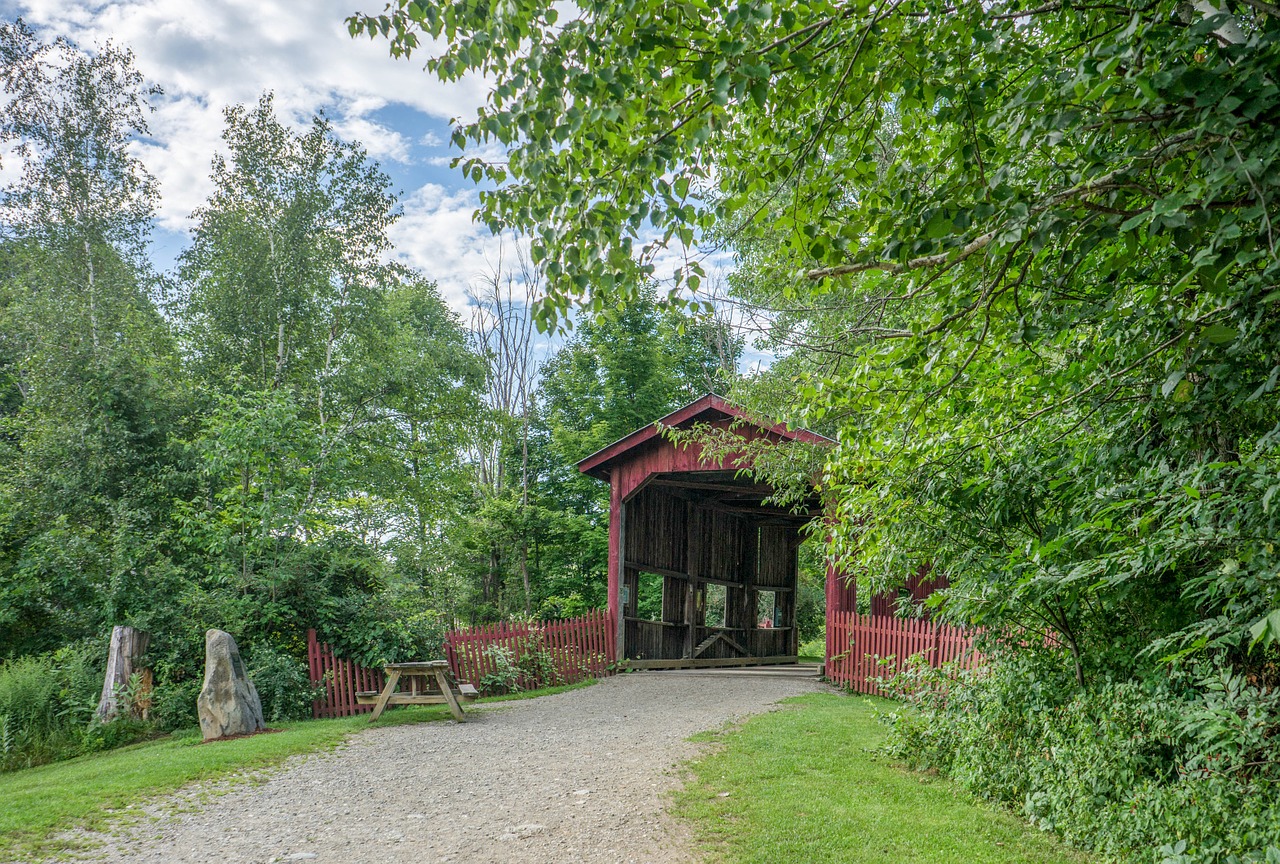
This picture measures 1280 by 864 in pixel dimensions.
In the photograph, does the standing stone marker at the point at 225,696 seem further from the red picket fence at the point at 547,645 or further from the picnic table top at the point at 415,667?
the red picket fence at the point at 547,645

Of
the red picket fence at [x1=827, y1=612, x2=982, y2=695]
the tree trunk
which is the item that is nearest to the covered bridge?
the red picket fence at [x1=827, y1=612, x2=982, y2=695]

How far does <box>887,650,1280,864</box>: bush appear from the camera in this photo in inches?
153

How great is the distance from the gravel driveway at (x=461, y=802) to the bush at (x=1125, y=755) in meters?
2.37

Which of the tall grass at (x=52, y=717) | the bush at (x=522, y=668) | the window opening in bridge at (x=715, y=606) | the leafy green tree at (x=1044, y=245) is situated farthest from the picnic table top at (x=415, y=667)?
the window opening in bridge at (x=715, y=606)

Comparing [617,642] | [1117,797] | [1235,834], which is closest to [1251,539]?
[1235,834]

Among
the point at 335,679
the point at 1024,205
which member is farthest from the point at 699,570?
the point at 1024,205

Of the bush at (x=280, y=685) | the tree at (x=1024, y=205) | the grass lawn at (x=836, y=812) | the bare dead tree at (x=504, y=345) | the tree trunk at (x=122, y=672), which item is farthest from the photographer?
the bare dead tree at (x=504, y=345)

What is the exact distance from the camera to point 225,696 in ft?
29.5

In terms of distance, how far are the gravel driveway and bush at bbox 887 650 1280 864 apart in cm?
237

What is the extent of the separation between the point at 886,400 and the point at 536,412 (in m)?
25.8

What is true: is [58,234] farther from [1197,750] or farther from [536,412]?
[1197,750]

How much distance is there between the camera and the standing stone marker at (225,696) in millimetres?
8898

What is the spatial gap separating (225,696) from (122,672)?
6.53ft

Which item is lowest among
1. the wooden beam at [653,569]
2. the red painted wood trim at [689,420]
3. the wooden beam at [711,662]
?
the wooden beam at [711,662]
